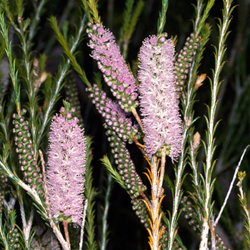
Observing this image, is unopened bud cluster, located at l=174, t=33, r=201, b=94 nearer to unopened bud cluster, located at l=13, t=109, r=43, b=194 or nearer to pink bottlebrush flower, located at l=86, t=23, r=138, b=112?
pink bottlebrush flower, located at l=86, t=23, r=138, b=112

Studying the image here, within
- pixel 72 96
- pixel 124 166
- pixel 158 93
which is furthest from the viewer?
pixel 72 96

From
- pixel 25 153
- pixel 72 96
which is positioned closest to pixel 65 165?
pixel 25 153

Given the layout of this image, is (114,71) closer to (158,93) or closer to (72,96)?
(158,93)

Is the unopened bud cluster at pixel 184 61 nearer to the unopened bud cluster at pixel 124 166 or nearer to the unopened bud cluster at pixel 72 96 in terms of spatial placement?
the unopened bud cluster at pixel 124 166

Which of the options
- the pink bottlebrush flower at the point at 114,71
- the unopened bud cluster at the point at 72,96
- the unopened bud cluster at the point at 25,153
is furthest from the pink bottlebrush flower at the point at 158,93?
the unopened bud cluster at the point at 72,96

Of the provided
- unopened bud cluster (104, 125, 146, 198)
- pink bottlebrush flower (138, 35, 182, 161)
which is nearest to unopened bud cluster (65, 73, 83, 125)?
unopened bud cluster (104, 125, 146, 198)

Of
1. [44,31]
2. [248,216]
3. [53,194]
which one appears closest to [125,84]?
[53,194]

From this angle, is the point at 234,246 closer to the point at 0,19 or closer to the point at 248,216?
the point at 248,216
